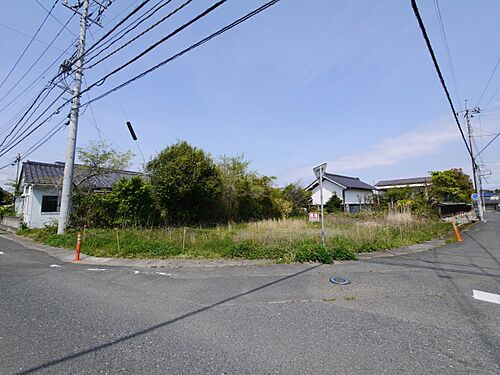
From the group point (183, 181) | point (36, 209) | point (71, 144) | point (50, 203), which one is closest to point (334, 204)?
point (183, 181)

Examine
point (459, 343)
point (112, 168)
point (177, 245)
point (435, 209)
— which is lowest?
point (459, 343)

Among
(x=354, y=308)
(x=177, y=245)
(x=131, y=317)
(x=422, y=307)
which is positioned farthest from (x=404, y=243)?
(x=131, y=317)

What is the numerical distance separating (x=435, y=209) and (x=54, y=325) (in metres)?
22.7

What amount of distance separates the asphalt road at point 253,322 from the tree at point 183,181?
8.06 metres

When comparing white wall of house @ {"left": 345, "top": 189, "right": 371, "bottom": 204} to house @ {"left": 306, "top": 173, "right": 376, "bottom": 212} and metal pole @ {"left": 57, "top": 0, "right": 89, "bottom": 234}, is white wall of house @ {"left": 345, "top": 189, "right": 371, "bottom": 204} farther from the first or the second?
metal pole @ {"left": 57, "top": 0, "right": 89, "bottom": 234}

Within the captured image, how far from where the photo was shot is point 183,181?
44.5 ft

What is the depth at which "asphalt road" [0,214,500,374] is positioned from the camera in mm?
2369

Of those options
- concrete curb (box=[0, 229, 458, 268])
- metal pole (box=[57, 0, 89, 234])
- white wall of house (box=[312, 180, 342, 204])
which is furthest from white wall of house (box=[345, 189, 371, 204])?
metal pole (box=[57, 0, 89, 234])

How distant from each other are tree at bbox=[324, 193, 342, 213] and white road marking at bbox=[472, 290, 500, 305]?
23046 mm

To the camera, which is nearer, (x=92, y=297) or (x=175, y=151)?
(x=92, y=297)

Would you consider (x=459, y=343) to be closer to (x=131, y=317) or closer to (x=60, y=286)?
(x=131, y=317)

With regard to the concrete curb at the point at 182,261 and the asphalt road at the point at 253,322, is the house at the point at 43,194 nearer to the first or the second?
the concrete curb at the point at 182,261

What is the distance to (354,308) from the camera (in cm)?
367

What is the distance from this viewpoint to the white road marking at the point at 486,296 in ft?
12.7
